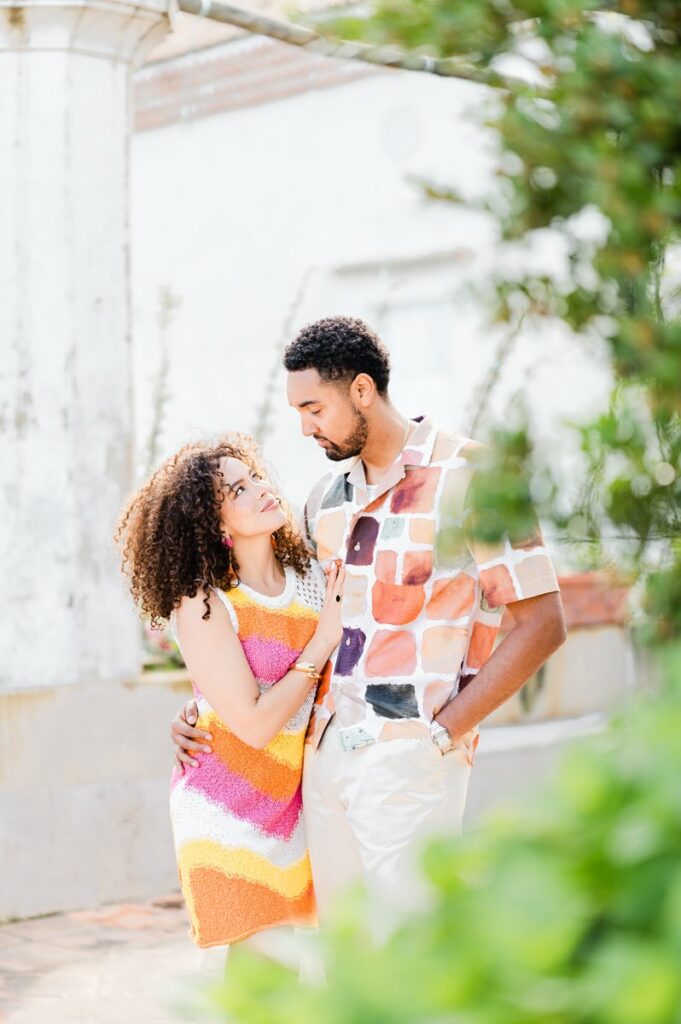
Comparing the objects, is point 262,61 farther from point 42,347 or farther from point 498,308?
point 498,308

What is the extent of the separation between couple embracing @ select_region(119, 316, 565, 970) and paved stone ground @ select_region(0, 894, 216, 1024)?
2.70 feet

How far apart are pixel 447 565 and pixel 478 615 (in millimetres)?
201

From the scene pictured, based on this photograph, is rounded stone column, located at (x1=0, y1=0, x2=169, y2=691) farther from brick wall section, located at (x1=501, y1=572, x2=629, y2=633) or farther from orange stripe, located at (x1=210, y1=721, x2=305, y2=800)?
brick wall section, located at (x1=501, y1=572, x2=629, y2=633)

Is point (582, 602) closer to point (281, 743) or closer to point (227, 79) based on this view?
point (281, 743)

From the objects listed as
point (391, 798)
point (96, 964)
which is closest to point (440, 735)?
point (391, 798)

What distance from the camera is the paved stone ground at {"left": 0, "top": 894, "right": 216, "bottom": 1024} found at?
4.23m

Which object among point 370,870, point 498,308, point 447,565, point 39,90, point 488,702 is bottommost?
point 370,870

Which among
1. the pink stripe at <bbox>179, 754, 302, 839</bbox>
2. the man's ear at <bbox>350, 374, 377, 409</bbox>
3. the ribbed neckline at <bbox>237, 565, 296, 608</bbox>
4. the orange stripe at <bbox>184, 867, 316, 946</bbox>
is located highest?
the man's ear at <bbox>350, 374, 377, 409</bbox>

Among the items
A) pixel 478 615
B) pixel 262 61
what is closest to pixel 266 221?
pixel 262 61

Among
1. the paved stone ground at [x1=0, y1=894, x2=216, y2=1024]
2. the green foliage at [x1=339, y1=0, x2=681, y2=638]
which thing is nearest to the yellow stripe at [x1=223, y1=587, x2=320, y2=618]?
the paved stone ground at [x1=0, y1=894, x2=216, y2=1024]

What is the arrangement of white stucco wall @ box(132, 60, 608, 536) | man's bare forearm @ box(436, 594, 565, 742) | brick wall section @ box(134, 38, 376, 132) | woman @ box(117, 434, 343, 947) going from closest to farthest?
man's bare forearm @ box(436, 594, 565, 742)
woman @ box(117, 434, 343, 947)
white stucco wall @ box(132, 60, 608, 536)
brick wall section @ box(134, 38, 376, 132)

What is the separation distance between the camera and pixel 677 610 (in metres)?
1.54

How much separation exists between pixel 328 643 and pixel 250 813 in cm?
43

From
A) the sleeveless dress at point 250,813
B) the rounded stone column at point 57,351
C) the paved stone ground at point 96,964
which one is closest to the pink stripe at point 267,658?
the sleeveless dress at point 250,813
